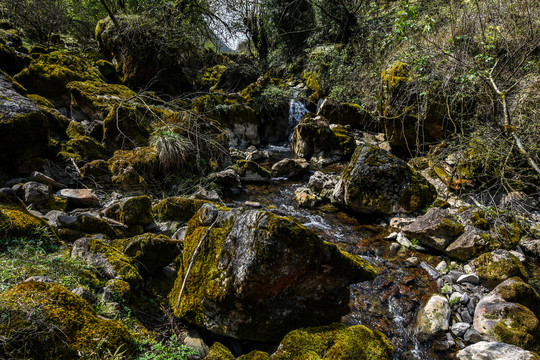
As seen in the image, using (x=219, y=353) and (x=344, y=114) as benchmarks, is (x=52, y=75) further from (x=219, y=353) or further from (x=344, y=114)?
(x=344, y=114)

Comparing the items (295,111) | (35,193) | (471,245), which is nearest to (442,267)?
(471,245)

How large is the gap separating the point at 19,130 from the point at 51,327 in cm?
429

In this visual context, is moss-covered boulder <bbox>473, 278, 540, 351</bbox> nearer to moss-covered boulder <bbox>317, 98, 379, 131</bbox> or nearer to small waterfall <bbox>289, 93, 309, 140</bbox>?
moss-covered boulder <bbox>317, 98, 379, 131</bbox>

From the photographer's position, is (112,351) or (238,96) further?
(238,96)

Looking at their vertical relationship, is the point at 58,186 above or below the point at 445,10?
below

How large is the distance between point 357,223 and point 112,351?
5070 mm

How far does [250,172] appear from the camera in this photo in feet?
25.0

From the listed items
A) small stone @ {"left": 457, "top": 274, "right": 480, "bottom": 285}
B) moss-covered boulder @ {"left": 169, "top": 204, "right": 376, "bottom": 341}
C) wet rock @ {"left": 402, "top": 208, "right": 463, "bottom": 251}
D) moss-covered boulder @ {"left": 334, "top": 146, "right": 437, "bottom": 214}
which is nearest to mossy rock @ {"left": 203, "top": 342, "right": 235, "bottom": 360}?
moss-covered boulder @ {"left": 169, "top": 204, "right": 376, "bottom": 341}

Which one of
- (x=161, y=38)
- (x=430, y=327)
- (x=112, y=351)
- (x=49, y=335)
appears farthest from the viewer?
(x=161, y=38)

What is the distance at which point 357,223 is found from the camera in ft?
18.7

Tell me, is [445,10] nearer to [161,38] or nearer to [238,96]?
[238,96]

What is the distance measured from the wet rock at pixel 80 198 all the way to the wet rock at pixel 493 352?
231 inches

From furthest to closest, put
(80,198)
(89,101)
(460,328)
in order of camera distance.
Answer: (89,101) → (80,198) → (460,328)

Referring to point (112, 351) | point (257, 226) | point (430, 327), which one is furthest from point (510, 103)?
point (112, 351)
